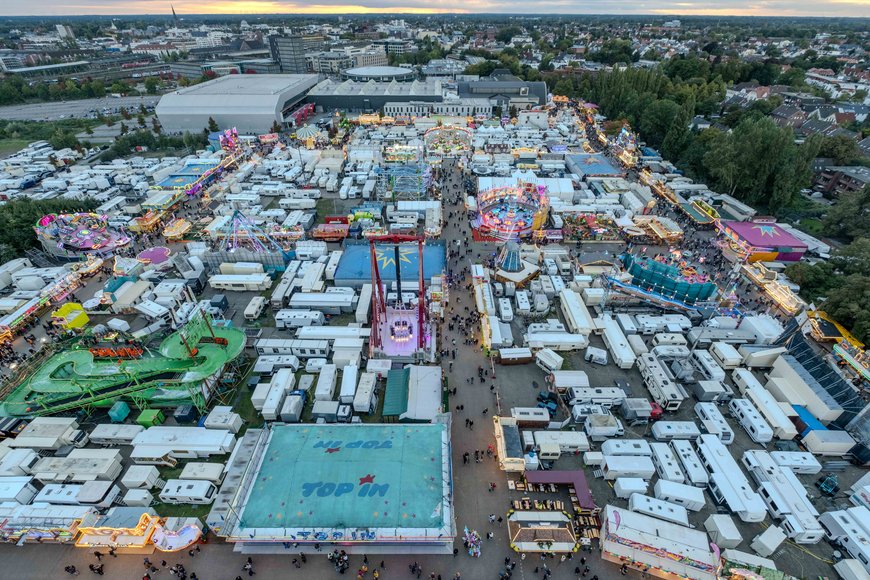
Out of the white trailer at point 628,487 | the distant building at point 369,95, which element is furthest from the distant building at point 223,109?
the white trailer at point 628,487

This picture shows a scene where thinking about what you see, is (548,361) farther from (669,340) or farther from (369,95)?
(369,95)

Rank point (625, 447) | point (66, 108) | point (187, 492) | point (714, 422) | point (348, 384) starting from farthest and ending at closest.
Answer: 1. point (66, 108)
2. point (348, 384)
3. point (714, 422)
4. point (625, 447)
5. point (187, 492)

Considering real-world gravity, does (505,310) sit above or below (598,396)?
above

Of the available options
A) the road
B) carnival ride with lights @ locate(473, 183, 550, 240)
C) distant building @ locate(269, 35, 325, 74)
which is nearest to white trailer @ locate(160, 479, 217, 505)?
carnival ride with lights @ locate(473, 183, 550, 240)

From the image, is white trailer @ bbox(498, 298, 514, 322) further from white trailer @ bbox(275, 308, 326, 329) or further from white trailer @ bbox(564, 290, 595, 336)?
white trailer @ bbox(275, 308, 326, 329)

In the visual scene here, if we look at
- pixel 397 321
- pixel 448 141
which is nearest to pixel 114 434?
pixel 397 321

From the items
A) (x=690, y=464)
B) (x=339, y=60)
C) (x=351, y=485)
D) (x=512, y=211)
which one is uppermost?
(x=339, y=60)

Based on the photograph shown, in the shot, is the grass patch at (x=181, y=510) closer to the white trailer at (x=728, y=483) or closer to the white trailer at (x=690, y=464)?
the white trailer at (x=690, y=464)
